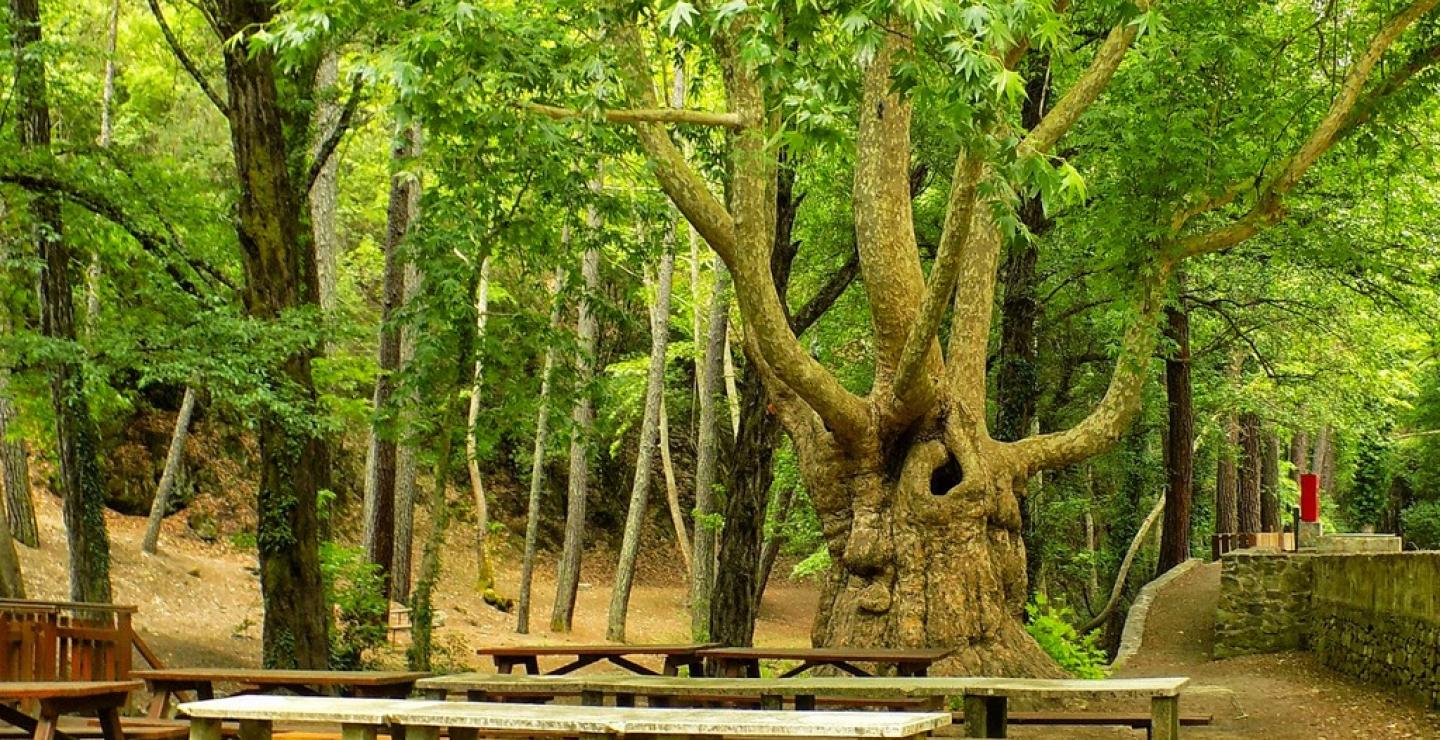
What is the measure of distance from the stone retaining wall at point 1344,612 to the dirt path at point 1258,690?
241mm

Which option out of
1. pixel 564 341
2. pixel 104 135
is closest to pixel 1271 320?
pixel 564 341

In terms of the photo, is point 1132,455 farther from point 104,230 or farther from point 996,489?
point 104,230

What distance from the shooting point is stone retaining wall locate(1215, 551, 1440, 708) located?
11.4 m

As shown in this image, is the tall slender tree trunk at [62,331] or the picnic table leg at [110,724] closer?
the picnic table leg at [110,724]

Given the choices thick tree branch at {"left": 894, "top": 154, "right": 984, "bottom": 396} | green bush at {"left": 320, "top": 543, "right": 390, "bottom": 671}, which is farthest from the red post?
green bush at {"left": 320, "top": 543, "right": 390, "bottom": 671}

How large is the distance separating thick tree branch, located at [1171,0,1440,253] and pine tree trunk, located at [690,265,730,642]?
25.2 feet

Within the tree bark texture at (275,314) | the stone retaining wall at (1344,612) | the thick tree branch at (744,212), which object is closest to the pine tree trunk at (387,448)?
the tree bark texture at (275,314)

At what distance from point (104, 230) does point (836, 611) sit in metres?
7.06

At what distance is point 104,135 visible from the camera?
18328 millimetres

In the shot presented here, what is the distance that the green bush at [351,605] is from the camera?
1330 centimetres

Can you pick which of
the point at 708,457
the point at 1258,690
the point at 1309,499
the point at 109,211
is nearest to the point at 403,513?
the point at 708,457

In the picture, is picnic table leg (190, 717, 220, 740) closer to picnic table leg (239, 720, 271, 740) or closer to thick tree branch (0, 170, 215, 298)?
picnic table leg (239, 720, 271, 740)

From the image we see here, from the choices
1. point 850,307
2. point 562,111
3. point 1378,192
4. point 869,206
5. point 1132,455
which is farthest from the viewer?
point 1132,455

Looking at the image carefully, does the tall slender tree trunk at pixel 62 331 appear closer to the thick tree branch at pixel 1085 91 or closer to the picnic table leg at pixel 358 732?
the picnic table leg at pixel 358 732
